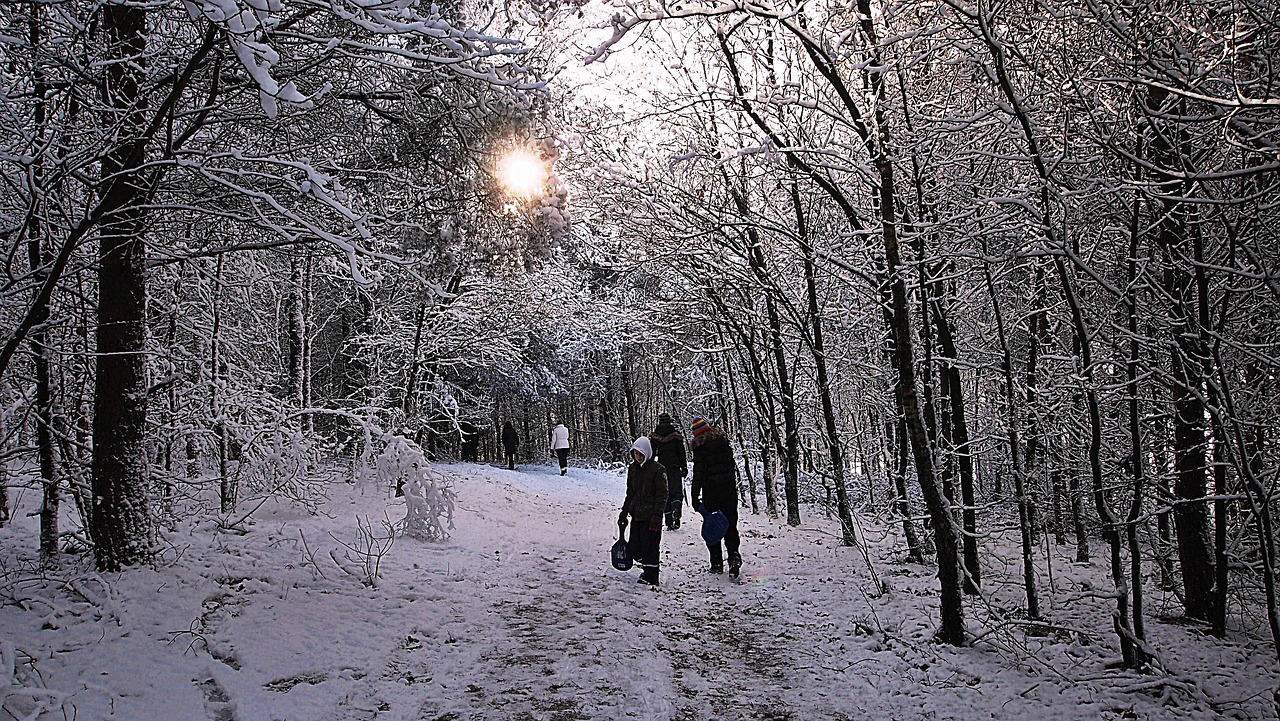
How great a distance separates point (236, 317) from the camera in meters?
13.2

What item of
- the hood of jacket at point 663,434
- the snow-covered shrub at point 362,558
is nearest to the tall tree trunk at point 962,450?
the hood of jacket at point 663,434

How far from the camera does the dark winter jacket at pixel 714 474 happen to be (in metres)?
9.05

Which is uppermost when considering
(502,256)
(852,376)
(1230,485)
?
(502,256)

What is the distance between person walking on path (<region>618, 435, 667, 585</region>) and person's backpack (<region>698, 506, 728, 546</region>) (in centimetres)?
64

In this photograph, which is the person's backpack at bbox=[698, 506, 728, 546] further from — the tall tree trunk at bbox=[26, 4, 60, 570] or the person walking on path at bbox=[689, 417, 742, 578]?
the tall tree trunk at bbox=[26, 4, 60, 570]

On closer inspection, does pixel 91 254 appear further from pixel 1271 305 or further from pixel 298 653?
pixel 1271 305

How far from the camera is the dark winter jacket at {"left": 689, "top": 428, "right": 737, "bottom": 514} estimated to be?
9.05 m

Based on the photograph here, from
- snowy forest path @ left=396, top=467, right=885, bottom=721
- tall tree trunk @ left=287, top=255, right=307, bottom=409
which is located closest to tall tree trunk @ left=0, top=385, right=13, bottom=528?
snowy forest path @ left=396, top=467, right=885, bottom=721

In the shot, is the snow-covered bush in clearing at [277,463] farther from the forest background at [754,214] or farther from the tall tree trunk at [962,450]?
the tall tree trunk at [962,450]

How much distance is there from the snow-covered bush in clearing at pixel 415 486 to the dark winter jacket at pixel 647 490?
2.75 m

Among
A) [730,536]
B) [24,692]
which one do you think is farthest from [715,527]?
[24,692]

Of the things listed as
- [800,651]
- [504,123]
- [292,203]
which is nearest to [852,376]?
[800,651]

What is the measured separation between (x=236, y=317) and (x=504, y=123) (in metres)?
9.61

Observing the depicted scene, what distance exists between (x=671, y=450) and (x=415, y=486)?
13.1 feet
